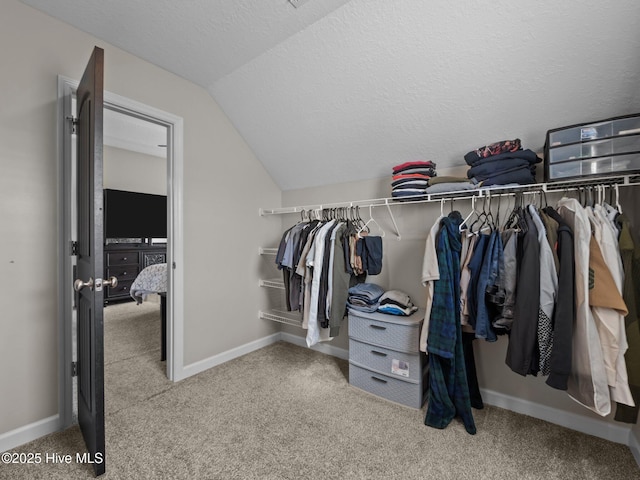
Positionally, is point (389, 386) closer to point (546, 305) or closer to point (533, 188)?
point (546, 305)

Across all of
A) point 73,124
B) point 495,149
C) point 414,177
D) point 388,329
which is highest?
point 73,124

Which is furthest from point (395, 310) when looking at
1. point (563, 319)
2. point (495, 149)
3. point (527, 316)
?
Result: point (495, 149)

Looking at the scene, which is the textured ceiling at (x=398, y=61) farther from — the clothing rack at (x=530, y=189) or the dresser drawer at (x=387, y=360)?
the dresser drawer at (x=387, y=360)

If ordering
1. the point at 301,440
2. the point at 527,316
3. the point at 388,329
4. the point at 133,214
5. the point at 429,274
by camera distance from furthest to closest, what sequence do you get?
the point at 133,214, the point at 388,329, the point at 429,274, the point at 301,440, the point at 527,316

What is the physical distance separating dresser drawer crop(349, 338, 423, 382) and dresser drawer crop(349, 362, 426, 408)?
45 mm

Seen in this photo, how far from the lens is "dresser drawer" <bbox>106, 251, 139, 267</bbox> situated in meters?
4.70

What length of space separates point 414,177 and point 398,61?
0.74m

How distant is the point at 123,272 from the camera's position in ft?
15.9

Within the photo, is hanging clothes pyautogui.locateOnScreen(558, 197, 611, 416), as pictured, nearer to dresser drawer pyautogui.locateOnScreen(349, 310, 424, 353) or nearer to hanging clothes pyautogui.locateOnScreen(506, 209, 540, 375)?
hanging clothes pyautogui.locateOnScreen(506, 209, 540, 375)

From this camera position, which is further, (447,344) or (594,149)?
(447,344)

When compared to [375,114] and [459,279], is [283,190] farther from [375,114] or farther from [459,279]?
[459,279]

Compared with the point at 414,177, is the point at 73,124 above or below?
above

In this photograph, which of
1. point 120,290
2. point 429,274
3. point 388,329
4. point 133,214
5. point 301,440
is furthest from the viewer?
point 133,214

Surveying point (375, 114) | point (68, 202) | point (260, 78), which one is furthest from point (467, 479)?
point (260, 78)
